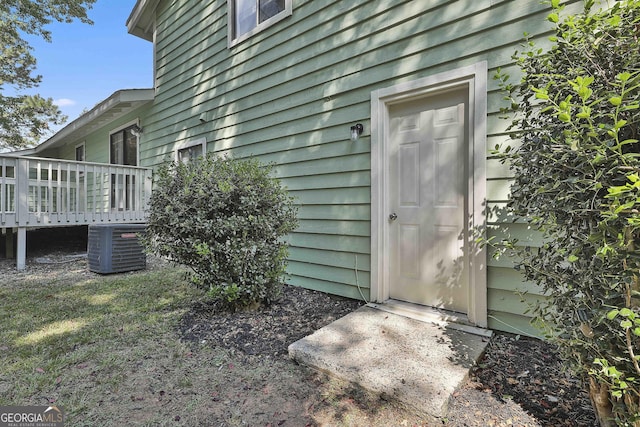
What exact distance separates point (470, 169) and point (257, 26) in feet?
12.6

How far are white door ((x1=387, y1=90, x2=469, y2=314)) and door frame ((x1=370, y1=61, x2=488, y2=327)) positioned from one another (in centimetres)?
7

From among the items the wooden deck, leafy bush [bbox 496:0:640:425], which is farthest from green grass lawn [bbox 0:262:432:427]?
the wooden deck

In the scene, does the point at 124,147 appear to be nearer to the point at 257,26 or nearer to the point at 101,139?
the point at 101,139

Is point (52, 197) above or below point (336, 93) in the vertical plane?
below

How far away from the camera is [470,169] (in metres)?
2.65

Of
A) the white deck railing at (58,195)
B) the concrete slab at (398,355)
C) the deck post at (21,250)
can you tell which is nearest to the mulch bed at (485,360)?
the concrete slab at (398,355)

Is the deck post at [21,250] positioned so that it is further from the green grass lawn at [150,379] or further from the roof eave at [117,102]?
the roof eave at [117,102]

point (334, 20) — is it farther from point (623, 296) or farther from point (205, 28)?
point (623, 296)

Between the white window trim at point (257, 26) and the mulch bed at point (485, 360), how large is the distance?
3.71 metres

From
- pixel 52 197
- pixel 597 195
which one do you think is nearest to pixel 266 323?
pixel 597 195

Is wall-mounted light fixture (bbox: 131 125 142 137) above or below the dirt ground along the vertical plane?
above

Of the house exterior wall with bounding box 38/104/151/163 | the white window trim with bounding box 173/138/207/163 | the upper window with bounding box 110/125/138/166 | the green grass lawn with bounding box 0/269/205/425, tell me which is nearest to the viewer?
the green grass lawn with bounding box 0/269/205/425

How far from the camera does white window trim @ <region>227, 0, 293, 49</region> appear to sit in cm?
421

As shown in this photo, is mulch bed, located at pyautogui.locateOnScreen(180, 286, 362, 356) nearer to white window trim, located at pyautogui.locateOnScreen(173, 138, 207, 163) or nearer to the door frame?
the door frame
